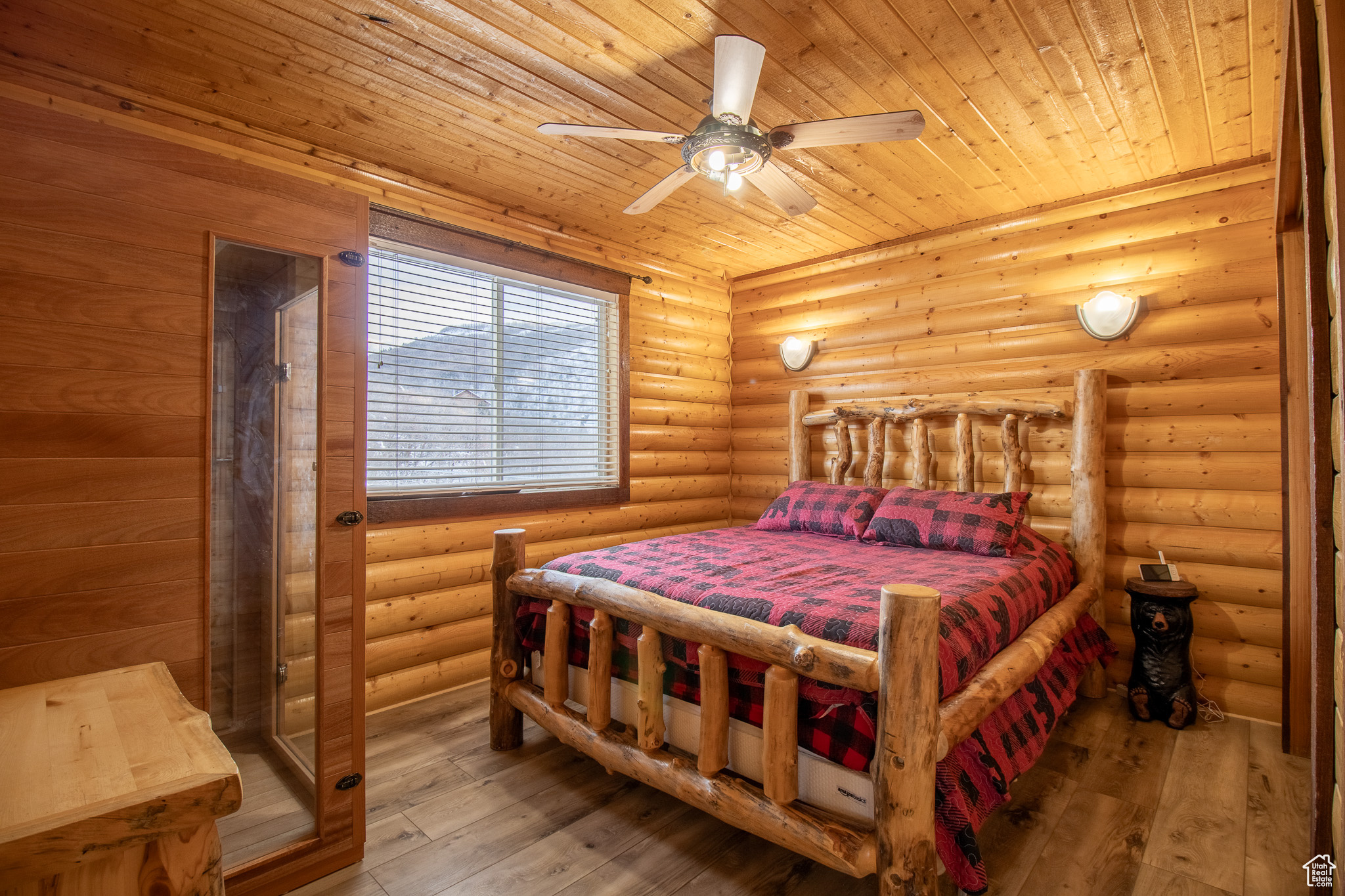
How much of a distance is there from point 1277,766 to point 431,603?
357cm

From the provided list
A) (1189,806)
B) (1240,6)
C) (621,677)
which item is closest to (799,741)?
(621,677)

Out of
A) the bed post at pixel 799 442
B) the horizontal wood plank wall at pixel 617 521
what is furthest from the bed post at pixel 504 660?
the bed post at pixel 799 442

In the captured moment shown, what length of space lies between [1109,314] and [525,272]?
3.02 meters

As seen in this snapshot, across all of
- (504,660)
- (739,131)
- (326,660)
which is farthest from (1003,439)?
(326,660)

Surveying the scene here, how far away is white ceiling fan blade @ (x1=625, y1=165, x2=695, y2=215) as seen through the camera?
233 cm

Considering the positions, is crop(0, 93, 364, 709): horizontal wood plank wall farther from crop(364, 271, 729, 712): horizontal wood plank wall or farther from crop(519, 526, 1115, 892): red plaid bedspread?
crop(519, 526, 1115, 892): red plaid bedspread

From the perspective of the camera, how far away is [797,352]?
14.2 feet

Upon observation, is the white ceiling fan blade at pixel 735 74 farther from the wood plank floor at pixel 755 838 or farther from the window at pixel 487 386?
the wood plank floor at pixel 755 838

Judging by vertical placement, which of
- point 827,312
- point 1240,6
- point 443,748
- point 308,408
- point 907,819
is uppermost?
point 1240,6

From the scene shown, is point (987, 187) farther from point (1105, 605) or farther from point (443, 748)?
point (443, 748)

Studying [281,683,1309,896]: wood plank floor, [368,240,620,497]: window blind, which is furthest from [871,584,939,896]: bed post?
[368,240,620,497]: window blind

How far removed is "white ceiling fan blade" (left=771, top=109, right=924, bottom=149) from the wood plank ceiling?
0.97 feet

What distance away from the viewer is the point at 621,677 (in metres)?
2.16

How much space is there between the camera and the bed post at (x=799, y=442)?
13.6ft
